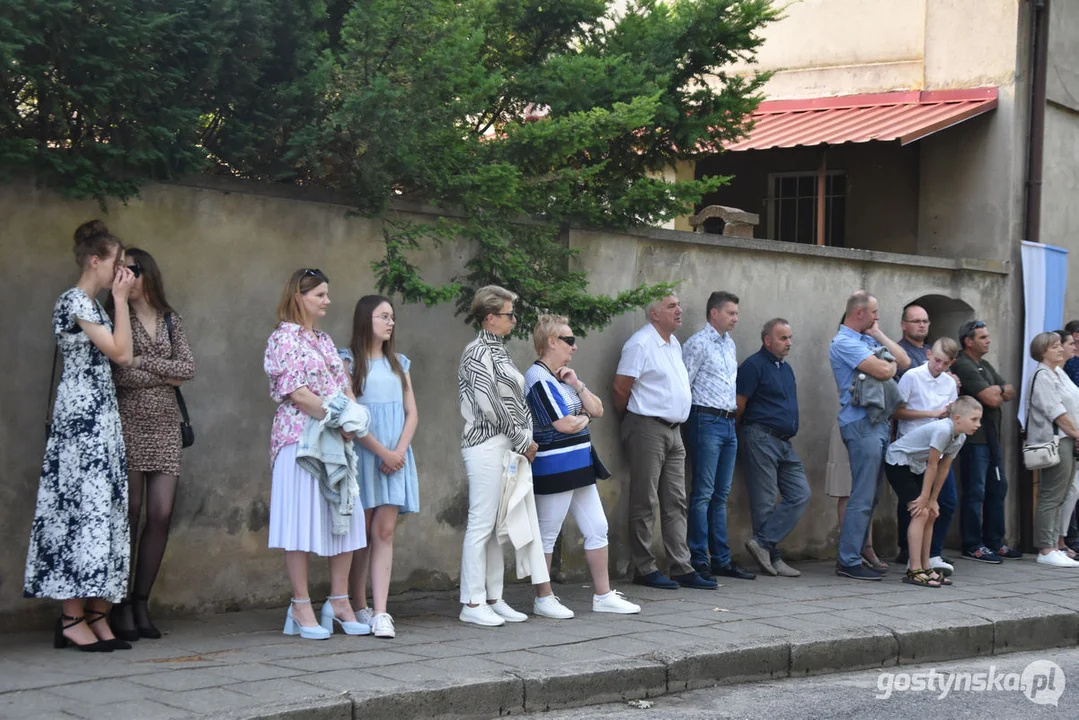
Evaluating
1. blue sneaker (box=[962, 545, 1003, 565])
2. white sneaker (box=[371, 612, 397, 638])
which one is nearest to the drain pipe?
blue sneaker (box=[962, 545, 1003, 565])

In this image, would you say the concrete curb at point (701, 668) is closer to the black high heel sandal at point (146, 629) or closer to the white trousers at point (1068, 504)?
the black high heel sandal at point (146, 629)

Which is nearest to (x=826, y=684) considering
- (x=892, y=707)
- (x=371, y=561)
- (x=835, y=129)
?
(x=892, y=707)

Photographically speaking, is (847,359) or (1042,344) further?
(1042,344)

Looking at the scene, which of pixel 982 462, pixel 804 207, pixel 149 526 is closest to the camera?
pixel 149 526

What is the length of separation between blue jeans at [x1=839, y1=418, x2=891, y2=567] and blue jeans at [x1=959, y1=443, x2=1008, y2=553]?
169cm

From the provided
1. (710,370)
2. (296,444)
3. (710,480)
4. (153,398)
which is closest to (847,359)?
(710,370)

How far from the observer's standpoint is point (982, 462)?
11469 millimetres

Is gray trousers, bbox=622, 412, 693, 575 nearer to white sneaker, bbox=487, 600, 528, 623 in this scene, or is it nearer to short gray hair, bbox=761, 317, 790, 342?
short gray hair, bbox=761, 317, 790, 342

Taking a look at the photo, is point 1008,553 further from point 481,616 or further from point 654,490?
point 481,616

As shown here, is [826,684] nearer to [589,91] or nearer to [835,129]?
[589,91]

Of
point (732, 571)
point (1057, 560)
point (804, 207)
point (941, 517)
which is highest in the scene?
point (804, 207)

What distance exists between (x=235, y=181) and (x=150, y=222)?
563 millimetres

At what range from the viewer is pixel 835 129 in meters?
12.9

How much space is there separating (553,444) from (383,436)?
113 centimetres
